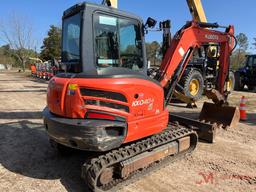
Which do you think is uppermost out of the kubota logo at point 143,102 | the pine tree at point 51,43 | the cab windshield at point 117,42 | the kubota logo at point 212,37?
the pine tree at point 51,43

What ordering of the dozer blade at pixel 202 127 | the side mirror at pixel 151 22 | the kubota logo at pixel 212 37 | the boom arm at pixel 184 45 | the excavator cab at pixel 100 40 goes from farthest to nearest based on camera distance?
the kubota logo at pixel 212 37
the dozer blade at pixel 202 127
the boom arm at pixel 184 45
the side mirror at pixel 151 22
the excavator cab at pixel 100 40

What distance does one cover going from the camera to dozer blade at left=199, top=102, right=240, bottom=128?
6707 mm

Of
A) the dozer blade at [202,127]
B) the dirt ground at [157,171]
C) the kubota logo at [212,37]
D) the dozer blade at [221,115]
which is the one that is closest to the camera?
the dirt ground at [157,171]

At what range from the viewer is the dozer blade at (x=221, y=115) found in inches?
264

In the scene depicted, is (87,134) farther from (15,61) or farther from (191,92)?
(15,61)

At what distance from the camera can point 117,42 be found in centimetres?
412

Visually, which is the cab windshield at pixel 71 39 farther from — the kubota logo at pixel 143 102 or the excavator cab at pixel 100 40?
the kubota logo at pixel 143 102

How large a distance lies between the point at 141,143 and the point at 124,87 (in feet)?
3.25

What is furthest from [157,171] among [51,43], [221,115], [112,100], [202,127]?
[51,43]

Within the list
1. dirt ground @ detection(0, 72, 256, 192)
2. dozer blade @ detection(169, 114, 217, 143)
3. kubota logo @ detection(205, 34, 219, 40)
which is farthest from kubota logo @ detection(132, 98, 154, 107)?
kubota logo @ detection(205, 34, 219, 40)

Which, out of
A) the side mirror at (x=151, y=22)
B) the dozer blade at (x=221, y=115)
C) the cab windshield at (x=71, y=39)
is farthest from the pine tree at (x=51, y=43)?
the side mirror at (x=151, y=22)

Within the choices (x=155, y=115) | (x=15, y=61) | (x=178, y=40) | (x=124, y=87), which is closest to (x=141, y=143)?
(x=155, y=115)

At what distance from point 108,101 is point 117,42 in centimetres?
100

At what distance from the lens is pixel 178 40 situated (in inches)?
213
